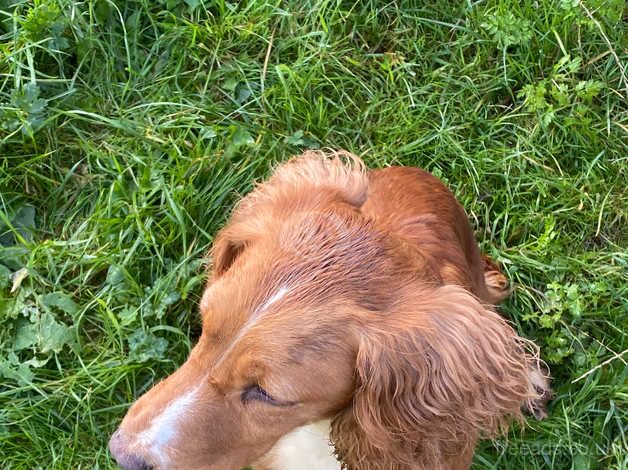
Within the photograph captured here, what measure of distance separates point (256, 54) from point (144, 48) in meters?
0.72

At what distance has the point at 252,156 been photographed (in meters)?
A: 4.82

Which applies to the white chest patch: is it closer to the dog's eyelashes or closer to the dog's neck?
the dog's neck

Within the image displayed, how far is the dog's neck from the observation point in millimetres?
3551

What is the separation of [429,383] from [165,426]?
107cm

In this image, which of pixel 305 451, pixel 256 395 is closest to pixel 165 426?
pixel 256 395

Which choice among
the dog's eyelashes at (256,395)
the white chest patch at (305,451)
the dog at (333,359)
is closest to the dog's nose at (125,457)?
the dog at (333,359)

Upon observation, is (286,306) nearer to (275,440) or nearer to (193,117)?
(275,440)

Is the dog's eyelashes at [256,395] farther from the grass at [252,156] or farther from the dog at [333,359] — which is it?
the grass at [252,156]

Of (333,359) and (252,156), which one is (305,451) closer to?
(333,359)

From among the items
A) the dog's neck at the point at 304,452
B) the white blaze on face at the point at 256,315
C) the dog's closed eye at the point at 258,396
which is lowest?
the dog's neck at the point at 304,452

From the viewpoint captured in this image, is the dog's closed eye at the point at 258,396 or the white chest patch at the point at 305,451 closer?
the dog's closed eye at the point at 258,396

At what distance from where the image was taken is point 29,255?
181 inches

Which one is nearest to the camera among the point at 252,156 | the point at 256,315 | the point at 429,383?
the point at 256,315

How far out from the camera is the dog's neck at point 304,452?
355cm
